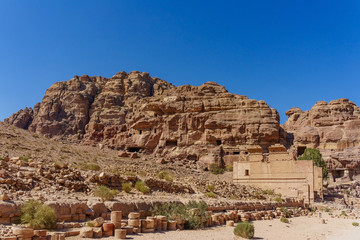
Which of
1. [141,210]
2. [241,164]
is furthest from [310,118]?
[141,210]

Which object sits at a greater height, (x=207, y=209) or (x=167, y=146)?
(x=167, y=146)

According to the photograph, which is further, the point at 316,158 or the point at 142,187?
the point at 316,158

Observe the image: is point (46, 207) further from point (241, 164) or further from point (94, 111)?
point (94, 111)

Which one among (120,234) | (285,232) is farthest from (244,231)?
(120,234)

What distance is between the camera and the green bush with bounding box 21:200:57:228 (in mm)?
9555

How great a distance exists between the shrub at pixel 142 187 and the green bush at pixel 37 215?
7.99 metres

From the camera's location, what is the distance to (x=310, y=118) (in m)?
54.8

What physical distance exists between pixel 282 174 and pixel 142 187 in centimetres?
1501

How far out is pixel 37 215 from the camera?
9555 mm

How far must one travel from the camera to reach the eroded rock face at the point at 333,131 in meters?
45.2

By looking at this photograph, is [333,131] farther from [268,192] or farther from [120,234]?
[120,234]

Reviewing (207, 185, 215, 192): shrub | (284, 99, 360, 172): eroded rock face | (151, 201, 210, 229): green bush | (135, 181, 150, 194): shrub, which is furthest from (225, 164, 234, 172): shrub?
(151, 201, 210, 229): green bush

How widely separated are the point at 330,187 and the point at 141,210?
1295 inches

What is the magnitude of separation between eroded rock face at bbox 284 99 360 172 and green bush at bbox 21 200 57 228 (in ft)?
140
